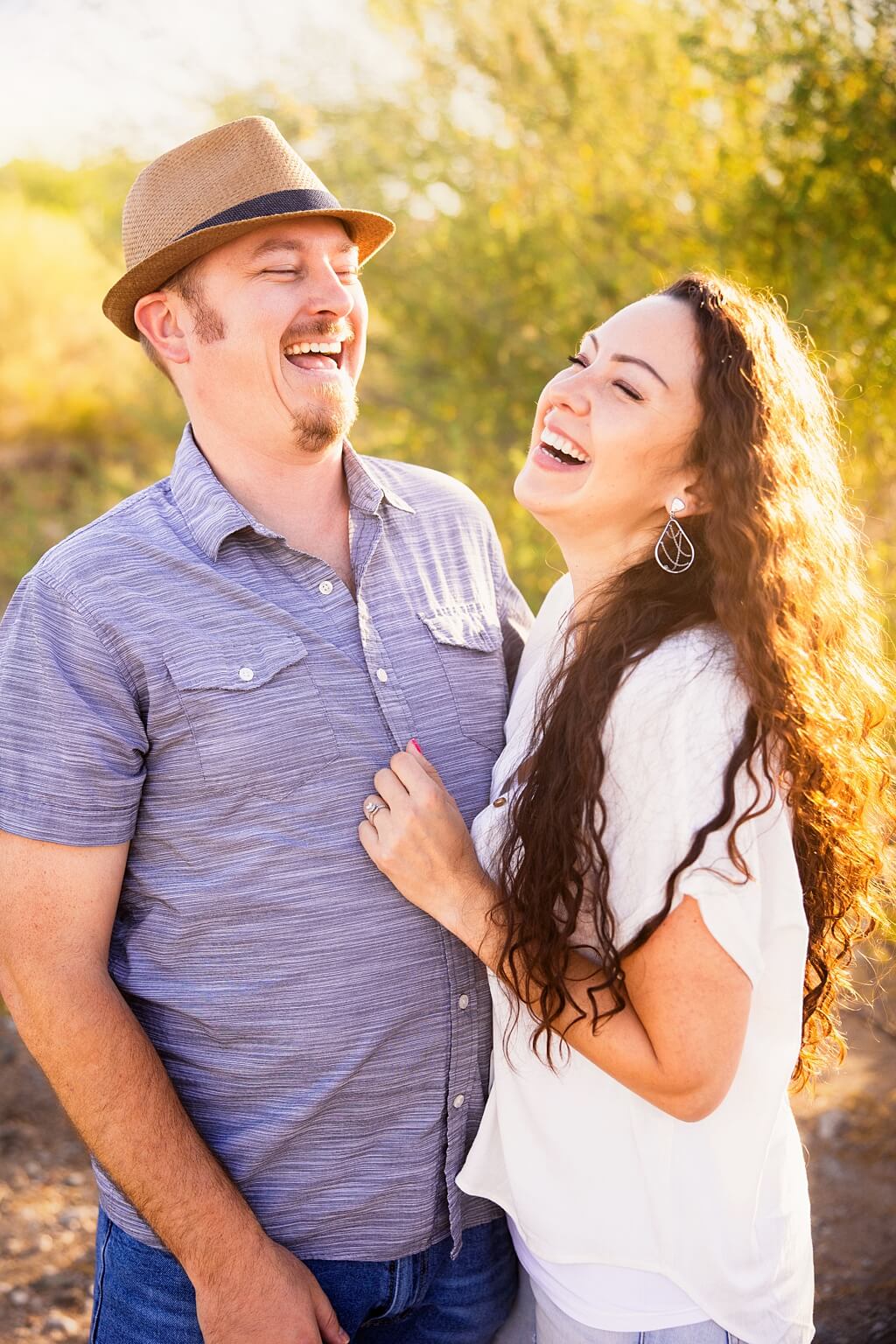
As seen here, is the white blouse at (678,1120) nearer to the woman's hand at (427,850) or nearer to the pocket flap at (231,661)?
the woman's hand at (427,850)

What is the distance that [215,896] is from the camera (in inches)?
78.7

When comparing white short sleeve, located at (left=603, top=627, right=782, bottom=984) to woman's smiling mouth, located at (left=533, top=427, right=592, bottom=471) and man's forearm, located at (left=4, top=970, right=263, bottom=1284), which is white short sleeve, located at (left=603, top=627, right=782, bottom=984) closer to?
woman's smiling mouth, located at (left=533, top=427, right=592, bottom=471)

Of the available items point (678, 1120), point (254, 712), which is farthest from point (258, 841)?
point (678, 1120)

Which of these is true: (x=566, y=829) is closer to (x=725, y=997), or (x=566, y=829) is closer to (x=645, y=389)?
(x=725, y=997)

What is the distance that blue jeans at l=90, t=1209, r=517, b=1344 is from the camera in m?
2.02

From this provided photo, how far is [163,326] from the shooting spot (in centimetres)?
236

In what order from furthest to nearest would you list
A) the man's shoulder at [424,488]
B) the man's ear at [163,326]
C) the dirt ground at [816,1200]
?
the dirt ground at [816,1200], the man's shoulder at [424,488], the man's ear at [163,326]

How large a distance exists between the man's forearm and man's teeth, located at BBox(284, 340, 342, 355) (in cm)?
118

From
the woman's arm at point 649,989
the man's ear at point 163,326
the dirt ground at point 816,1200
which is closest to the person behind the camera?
the woman's arm at point 649,989

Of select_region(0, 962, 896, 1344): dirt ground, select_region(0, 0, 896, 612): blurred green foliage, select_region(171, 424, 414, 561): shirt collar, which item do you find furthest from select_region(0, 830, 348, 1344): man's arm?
select_region(0, 0, 896, 612): blurred green foliage

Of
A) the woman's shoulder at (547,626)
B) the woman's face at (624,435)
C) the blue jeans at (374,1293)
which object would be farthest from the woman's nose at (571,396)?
the blue jeans at (374,1293)

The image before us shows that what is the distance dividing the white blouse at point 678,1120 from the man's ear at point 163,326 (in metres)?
0.95

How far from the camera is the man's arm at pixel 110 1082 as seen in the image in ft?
6.17

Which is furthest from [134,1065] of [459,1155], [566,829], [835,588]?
[835,588]
